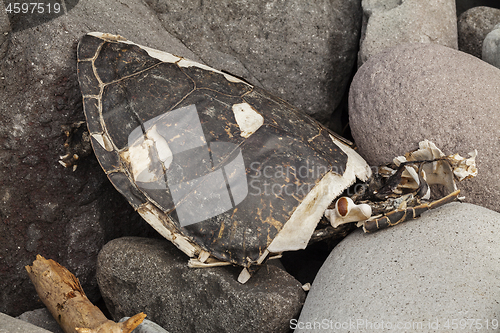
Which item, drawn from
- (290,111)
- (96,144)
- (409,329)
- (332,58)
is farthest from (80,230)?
(332,58)

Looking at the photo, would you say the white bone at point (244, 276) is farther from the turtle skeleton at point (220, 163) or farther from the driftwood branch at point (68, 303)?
the driftwood branch at point (68, 303)

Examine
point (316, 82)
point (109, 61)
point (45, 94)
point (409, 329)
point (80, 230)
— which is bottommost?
point (80, 230)

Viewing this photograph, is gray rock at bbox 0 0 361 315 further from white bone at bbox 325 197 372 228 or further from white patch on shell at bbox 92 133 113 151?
white bone at bbox 325 197 372 228

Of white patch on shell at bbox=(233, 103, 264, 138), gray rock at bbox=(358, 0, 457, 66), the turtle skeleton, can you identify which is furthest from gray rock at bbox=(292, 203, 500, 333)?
gray rock at bbox=(358, 0, 457, 66)

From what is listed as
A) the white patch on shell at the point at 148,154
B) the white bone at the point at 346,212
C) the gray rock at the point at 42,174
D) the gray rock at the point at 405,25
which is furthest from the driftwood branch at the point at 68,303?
the gray rock at the point at 405,25

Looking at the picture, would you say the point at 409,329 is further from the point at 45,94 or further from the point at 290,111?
the point at 45,94

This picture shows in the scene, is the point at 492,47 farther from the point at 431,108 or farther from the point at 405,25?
the point at 431,108
